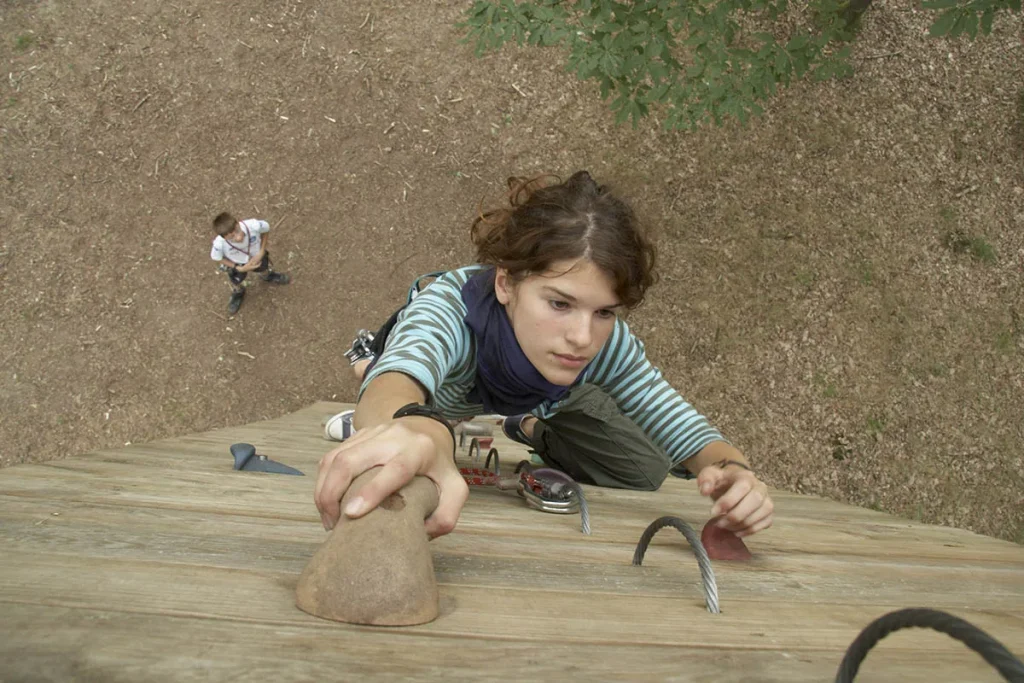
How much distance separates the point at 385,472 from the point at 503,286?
1221 millimetres

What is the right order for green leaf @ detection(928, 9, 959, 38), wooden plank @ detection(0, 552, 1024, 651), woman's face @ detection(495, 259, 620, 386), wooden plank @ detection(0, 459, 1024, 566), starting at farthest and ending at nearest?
1. green leaf @ detection(928, 9, 959, 38)
2. woman's face @ detection(495, 259, 620, 386)
3. wooden plank @ detection(0, 459, 1024, 566)
4. wooden plank @ detection(0, 552, 1024, 651)

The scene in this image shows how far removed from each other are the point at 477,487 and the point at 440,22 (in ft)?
20.0

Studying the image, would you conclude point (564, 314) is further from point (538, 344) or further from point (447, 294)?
point (447, 294)

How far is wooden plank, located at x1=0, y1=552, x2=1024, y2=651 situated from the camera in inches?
37.6

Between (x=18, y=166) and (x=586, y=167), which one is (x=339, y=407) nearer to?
(x=586, y=167)

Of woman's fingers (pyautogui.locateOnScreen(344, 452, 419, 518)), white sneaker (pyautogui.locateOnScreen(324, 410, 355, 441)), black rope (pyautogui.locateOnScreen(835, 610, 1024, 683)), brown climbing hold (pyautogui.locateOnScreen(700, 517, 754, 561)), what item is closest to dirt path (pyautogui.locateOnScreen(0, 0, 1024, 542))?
white sneaker (pyautogui.locateOnScreen(324, 410, 355, 441))

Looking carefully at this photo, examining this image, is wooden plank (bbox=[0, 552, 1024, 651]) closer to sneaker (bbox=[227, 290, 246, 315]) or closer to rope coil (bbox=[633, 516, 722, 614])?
rope coil (bbox=[633, 516, 722, 614])

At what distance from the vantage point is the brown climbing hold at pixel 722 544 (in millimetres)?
1764

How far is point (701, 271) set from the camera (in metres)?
6.28

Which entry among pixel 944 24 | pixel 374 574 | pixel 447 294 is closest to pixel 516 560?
pixel 374 574

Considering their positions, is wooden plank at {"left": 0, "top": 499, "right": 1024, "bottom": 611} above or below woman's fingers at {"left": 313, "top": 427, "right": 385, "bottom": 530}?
below

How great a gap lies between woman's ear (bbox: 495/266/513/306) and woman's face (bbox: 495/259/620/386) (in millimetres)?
34

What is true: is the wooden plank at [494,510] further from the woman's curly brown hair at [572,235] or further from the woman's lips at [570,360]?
the woman's curly brown hair at [572,235]

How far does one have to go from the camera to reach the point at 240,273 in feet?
20.5
